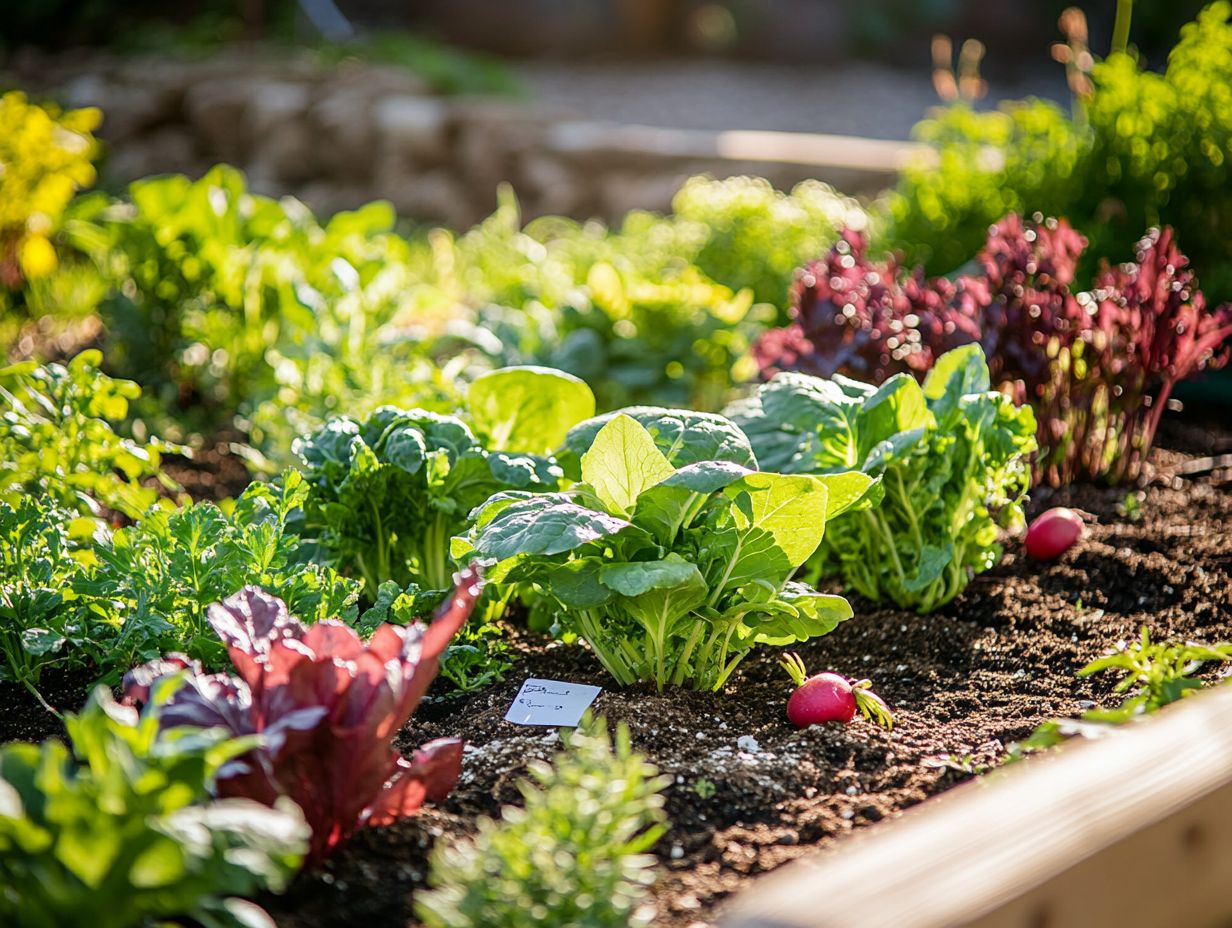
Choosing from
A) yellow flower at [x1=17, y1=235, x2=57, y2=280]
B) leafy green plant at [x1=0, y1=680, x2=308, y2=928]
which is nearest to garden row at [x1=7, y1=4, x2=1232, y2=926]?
leafy green plant at [x1=0, y1=680, x2=308, y2=928]

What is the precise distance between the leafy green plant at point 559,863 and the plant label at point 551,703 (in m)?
0.67

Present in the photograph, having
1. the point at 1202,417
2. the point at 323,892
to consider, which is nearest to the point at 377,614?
the point at 323,892

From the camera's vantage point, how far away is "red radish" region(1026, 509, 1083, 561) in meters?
2.86

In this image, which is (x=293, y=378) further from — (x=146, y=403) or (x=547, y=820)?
(x=547, y=820)

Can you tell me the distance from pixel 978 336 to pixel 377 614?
1.78 meters

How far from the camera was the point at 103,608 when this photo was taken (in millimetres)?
2230

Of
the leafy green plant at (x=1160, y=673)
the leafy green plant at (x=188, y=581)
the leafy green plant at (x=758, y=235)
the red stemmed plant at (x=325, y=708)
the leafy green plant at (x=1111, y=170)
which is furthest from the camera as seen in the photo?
the leafy green plant at (x=758, y=235)

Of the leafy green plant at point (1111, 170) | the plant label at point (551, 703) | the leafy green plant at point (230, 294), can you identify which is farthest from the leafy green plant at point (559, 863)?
the leafy green plant at point (1111, 170)

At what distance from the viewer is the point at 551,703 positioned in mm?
2248

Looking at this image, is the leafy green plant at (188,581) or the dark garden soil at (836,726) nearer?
the dark garden soil at (836,726)

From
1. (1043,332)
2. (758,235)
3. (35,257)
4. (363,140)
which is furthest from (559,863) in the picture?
(363,140)

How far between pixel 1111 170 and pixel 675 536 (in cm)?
302

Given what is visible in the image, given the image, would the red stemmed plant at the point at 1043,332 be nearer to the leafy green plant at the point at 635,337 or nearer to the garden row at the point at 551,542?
the garden row at the point at 551,542

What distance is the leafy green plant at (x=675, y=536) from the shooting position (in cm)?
199
